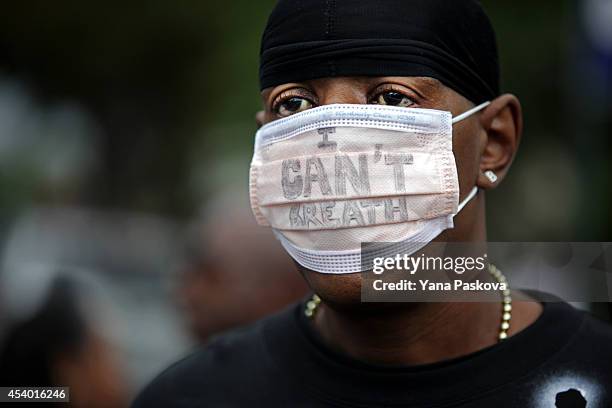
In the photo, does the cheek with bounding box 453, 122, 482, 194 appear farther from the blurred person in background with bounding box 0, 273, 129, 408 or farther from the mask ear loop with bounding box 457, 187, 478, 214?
the blurred person in background with bounding box 0, 273, 129, 408

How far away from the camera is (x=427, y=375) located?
3102 millimetres

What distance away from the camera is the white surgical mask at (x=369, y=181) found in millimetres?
3035

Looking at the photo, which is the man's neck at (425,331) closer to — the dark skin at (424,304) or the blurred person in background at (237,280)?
the dark skin at (424,304)

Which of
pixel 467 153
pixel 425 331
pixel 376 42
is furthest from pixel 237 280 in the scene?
pixel 376 42

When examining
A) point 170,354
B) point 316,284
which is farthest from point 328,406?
point 170,354

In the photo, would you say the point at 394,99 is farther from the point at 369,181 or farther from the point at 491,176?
the point at 491,176

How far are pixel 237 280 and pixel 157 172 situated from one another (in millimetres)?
7353

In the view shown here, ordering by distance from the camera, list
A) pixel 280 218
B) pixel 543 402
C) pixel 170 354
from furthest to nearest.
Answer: pixel 170 354
pixel 280 218
pixel 543 402

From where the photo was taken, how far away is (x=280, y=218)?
323cm

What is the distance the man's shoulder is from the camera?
3.41m

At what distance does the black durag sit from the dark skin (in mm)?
44

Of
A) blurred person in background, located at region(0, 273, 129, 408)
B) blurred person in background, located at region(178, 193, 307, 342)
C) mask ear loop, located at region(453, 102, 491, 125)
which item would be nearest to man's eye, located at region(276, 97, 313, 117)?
mask ear loop, located at region(453, 102, 491, 125)

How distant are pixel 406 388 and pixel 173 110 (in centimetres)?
999

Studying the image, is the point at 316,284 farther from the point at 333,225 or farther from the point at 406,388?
the point at 406,388
